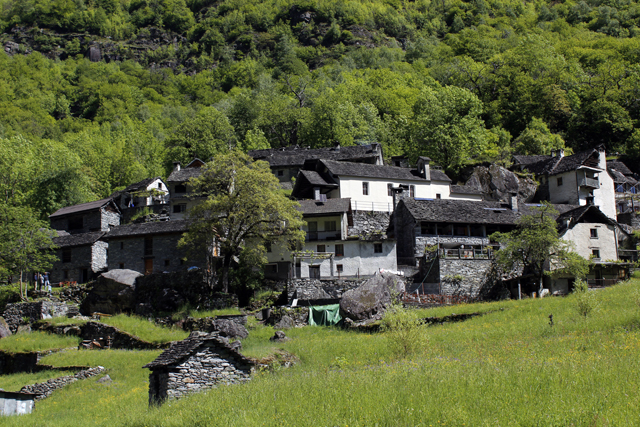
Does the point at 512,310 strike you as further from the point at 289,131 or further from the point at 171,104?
the point at 171,104

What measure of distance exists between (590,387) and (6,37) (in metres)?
225

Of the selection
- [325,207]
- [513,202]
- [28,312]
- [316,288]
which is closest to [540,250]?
[513,202]

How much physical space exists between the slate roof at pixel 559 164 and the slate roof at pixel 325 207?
29.2 m

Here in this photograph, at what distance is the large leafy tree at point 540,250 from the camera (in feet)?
150

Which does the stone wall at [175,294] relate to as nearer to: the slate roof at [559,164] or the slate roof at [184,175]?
the slate roof at [184,175]

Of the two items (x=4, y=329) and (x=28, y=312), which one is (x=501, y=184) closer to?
(x=28, y=312)

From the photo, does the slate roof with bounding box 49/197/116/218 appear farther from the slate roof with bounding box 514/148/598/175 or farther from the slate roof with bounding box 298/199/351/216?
the slate roof with bounding box 514/148/598/175

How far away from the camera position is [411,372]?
21.6m

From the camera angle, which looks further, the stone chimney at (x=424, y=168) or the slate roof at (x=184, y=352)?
the stone chimney at (x=424, y=168)

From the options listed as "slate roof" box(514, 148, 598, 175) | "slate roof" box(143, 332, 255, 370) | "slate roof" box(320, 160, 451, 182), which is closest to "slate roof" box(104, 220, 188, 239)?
"slate roof" box(320, 160, 451, 182)

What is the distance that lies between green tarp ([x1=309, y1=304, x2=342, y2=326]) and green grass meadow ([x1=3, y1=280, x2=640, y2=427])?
8094 millimetres

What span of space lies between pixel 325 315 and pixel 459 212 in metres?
19.7

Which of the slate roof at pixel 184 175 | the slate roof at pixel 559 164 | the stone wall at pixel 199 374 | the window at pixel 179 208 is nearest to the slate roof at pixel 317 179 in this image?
the slate roof at pixel 184 175

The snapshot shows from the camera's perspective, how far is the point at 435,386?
19.3 metres
